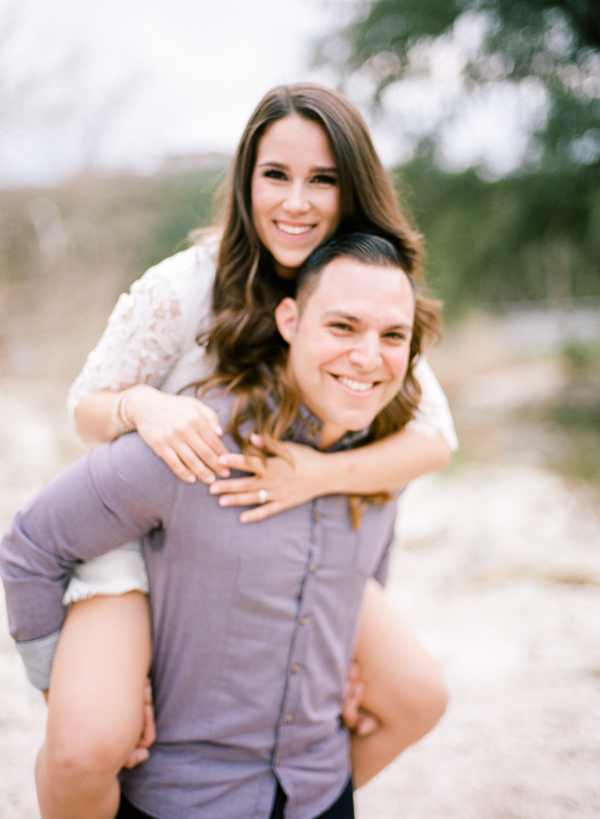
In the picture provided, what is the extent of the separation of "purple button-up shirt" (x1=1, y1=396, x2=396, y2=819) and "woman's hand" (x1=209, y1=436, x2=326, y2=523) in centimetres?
4

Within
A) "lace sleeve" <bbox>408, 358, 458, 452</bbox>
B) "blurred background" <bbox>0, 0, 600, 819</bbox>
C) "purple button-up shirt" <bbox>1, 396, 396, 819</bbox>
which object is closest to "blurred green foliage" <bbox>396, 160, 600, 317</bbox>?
"blurred background" <bbox>0, 0, 600, 819</bbox>

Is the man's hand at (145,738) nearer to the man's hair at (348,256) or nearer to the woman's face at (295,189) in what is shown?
the man's hair at (348,256)

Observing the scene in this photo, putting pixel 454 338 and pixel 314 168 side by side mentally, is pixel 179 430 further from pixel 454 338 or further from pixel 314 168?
pixel 454 338

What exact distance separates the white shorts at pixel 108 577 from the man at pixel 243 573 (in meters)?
0.03

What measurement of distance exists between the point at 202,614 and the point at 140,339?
0.86 metres

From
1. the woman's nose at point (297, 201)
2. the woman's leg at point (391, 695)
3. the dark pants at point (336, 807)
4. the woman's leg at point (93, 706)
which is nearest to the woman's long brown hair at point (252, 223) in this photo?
the woman's nose at point (297, 201)

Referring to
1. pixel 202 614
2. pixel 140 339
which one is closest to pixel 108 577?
pixel 202 614

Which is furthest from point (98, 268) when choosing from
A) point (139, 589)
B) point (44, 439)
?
point (139, 589)

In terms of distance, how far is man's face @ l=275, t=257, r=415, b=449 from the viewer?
1654mm

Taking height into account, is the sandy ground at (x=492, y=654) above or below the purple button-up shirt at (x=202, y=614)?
below

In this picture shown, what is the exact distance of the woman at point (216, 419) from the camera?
1549mm

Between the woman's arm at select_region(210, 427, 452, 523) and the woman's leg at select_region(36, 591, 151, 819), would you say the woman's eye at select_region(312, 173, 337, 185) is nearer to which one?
the woman's arm at select_region(210, 427, 452, 523)

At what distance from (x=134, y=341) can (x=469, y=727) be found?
2139 millimetres

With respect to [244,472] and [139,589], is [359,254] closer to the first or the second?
[244,472]
